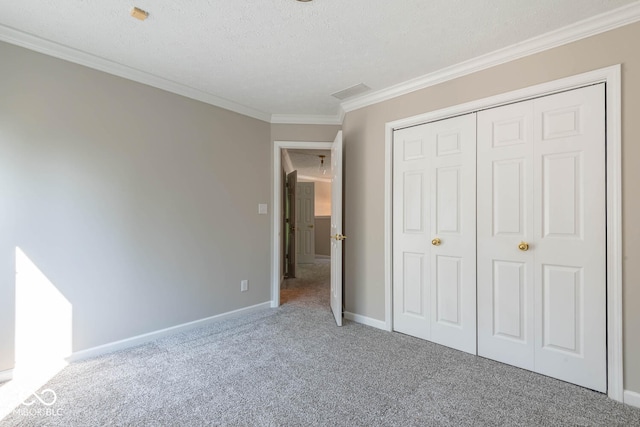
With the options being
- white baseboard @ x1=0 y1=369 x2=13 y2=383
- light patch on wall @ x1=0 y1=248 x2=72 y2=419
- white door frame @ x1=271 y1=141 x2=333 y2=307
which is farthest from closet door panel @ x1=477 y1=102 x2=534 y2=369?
white baseboard @ x1=0 y1=369 x2=13 y2=383

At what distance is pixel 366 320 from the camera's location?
3.16m

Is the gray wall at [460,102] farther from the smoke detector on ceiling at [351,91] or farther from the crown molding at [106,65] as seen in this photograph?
the crown molding at [106,65]

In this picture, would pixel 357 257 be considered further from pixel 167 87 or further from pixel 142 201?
pixel 167 87

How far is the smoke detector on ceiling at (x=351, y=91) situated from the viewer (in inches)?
114

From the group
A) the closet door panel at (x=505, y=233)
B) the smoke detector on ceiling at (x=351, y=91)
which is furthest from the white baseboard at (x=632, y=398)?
the smoke detector on ceiling at (x=351, y=91)

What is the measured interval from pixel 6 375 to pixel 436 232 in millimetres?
3424

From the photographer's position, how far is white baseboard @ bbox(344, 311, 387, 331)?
3018mm

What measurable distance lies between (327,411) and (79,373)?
1.85m

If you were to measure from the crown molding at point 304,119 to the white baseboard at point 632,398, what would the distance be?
336 centimetres

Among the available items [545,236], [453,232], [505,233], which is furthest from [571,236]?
[453,232]

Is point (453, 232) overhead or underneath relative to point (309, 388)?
overhead

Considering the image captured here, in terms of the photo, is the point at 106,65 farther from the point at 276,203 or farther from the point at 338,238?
the point at 338,238

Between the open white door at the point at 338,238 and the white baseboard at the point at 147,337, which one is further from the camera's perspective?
the open white door at the point at 338,238
